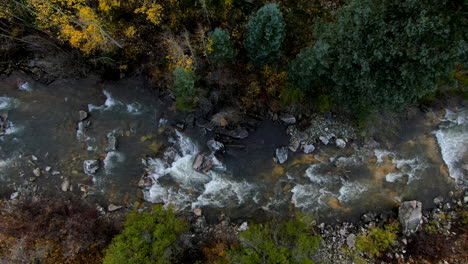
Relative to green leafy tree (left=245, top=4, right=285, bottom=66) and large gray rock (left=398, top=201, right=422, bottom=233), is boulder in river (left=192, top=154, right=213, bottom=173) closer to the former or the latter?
green leafy tree (left=245, top=4, right=285, bottom=66)

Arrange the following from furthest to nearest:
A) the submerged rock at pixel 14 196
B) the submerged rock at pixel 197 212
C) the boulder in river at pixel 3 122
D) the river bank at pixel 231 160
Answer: the boulder in river at pixel 3 122 → the submerged rock at pixel 14 196 → the river bank at pixel 231 160 → the submerged rock at pixel 197 212

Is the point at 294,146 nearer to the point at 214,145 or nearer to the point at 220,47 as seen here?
the point at 214,145

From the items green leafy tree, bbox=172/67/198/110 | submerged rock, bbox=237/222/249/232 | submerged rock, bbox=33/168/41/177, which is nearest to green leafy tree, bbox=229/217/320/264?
Answer: submerged rock, bbox=237/222/249/232

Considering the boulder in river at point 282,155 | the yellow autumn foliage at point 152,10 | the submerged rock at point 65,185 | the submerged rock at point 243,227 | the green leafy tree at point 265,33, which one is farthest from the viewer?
the boulder in river at point 282,155

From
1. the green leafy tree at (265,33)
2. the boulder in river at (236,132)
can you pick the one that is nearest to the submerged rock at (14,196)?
the boulder in river at (236,132)

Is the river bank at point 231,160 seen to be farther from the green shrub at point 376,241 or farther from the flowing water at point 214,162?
the green shrub at point 376,241

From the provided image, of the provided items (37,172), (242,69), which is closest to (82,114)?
(37,172)
